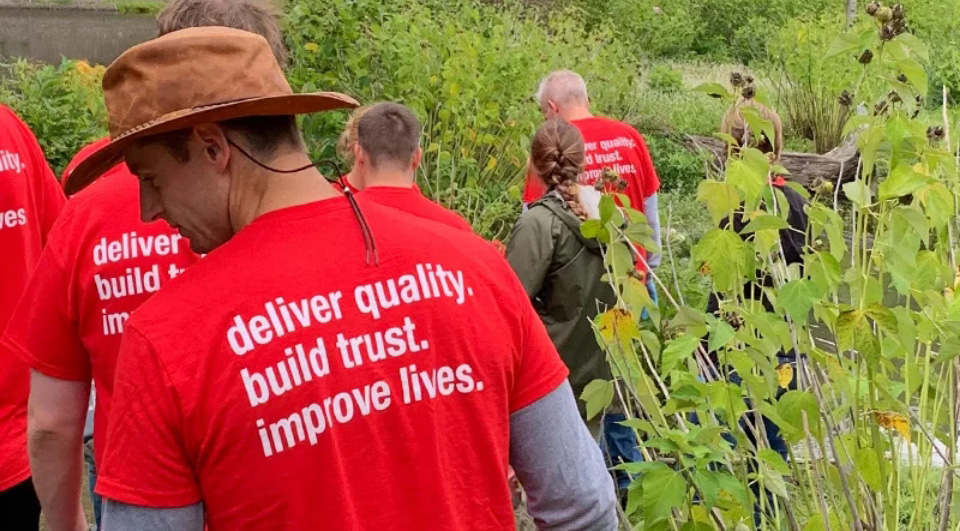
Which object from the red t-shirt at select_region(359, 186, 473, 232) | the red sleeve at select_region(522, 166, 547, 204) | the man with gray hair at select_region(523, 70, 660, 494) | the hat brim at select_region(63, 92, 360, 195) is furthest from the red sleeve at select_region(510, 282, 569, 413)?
the man with gray hair at select_region(523, 70, 660, 494)

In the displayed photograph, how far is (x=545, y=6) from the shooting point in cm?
1520

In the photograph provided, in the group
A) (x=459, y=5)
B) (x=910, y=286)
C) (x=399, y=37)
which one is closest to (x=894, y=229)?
(x=910, y=286)

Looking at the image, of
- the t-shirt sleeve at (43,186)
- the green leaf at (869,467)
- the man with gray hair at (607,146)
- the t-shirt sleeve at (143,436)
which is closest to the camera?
the t-shirt sleeve at (143,436)

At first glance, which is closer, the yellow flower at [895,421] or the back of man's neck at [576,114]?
the yellow flower at [895,421]

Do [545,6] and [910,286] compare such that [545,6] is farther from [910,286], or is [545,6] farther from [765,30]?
[910,286]

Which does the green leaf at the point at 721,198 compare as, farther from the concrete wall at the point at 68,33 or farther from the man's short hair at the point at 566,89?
the concrete wall at the point at 68,33

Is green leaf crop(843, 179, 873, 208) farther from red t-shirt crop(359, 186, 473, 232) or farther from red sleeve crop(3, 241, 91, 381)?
red sleeve crop(3, 241, 91, 381)

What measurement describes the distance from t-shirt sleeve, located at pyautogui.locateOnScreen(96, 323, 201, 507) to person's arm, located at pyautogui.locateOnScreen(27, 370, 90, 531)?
885 mm

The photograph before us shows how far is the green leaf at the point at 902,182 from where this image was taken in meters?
2.12

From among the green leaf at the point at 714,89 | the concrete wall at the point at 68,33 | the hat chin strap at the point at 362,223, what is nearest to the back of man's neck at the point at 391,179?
the green leaf at the point at 714,89

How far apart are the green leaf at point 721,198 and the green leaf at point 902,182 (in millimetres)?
277

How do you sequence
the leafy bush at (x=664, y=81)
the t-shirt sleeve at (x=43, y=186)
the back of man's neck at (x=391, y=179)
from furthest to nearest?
the leafy bush at (x=664, y=81) → the back of man's neck at (x=391, y=179) → the t-shirt sleeve at (x=43, y=186)

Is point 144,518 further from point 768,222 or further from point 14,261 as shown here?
point 14,261

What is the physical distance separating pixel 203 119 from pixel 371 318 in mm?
346
